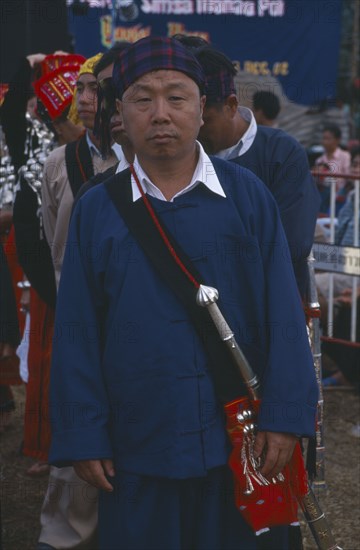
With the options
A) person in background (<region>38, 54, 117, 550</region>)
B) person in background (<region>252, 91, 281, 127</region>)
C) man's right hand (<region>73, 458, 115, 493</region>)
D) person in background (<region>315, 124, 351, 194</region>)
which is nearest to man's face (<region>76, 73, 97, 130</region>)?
person in background (<region>38, 54, 117, 550</region>)

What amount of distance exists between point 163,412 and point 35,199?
6.51ft

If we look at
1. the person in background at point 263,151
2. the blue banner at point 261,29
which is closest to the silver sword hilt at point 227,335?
the person in background at point 263,151

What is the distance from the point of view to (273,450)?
2297 millimetres

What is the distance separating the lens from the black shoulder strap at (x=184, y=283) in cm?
225

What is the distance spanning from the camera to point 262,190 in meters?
2.42

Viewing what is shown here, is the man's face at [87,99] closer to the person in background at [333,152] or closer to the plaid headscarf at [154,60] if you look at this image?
the plaid headscarf at [154,60]

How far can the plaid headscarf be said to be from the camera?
2.31 m

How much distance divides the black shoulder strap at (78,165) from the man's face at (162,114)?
117cm

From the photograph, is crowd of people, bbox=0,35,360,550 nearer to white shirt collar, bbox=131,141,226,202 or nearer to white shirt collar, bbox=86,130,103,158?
white shirt collar, bbox=131,141,226,202

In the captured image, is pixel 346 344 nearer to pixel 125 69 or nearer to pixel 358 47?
pixel 125 69

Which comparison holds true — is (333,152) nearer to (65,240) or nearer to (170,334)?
(65,240)

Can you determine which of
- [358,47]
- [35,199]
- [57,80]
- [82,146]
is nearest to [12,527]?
[35,199]

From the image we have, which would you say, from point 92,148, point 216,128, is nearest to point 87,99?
point 92,148

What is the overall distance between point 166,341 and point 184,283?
0.17 meters
